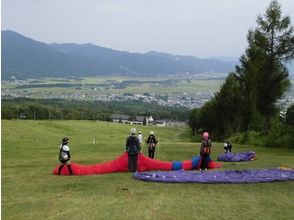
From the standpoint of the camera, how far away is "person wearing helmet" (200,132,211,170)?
24462mm

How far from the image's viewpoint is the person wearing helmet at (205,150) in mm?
24462

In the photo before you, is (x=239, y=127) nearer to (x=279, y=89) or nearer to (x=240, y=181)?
(x=279, y=89)

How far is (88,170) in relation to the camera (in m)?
24.2

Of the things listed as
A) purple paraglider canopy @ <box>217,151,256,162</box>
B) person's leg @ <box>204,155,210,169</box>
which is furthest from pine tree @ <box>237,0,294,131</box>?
Answer: person's leg @ <box>204,155,210,169</box>

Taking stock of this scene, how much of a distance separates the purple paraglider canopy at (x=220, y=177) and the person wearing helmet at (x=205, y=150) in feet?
8.40

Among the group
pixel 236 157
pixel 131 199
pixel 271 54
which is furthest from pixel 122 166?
pixel 271 54

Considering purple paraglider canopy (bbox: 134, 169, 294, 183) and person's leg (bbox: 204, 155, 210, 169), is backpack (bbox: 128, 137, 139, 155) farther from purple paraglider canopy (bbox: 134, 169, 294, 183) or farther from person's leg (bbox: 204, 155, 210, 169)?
person's leg (bbox: 204, 155, 210, 169)

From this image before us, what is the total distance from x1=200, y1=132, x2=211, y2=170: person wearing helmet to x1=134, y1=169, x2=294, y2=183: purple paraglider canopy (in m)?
2.56

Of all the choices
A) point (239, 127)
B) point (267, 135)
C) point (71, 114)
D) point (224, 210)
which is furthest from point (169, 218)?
point (71, 114)

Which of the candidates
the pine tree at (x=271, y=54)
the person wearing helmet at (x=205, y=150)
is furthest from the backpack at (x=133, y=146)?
the pine tree at (x=271, y=54)

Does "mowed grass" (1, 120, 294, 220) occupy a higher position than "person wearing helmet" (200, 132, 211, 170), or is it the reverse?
"person wearing helmet" (200, 132, 211, 170)

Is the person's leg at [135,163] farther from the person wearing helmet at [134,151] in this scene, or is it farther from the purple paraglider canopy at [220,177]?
the purple paraglider canopy at [220,177]

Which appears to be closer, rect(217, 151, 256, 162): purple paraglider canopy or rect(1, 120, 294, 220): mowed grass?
rect(1, 120, 294, 220): mowed grass

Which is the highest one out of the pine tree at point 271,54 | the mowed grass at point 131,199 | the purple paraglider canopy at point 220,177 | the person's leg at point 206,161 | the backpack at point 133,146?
the pine tree at point 271,54
